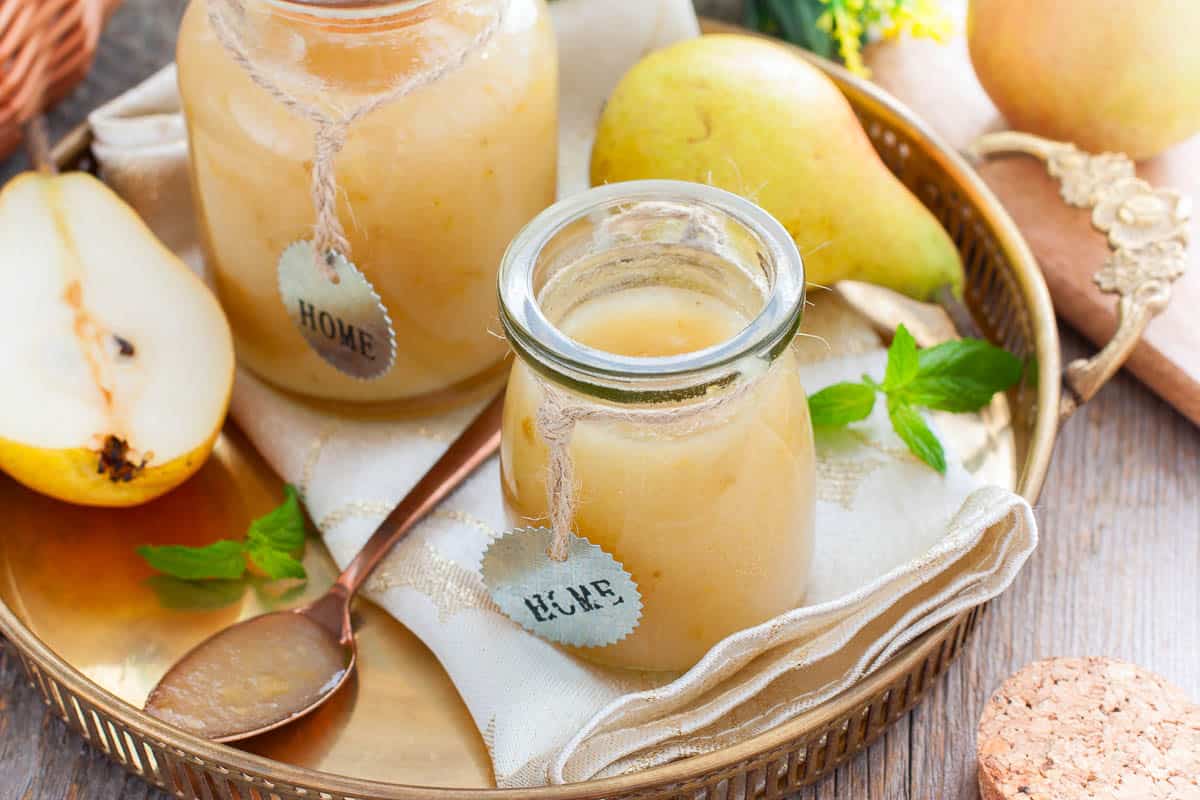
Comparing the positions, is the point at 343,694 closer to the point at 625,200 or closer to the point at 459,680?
the point at 459,680

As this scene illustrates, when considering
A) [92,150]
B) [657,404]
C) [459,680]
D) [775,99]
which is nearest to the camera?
[657,404]

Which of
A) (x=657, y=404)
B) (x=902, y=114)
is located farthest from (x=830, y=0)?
(x=657, y=404)

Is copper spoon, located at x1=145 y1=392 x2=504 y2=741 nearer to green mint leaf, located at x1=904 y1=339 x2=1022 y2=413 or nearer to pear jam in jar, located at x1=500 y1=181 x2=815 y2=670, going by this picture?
pear jam in jar, located at x1=500 y1=181 x2=815 y2=670

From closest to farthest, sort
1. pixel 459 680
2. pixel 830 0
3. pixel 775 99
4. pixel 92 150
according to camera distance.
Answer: pixel 459 680 → pixel 775 99 → pixel 92 150 → pixel 830 0

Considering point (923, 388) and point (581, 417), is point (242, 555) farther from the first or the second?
point (923, 388)

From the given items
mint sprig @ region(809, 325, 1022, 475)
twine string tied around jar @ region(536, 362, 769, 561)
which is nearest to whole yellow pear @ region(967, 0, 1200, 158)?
mint sprig @ region(809, 325, 1022, 475)
